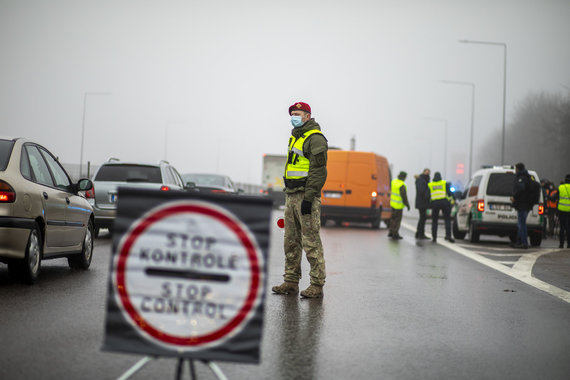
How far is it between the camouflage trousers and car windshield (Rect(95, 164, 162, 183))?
797cm

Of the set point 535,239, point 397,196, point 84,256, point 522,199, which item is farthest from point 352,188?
point 84,256

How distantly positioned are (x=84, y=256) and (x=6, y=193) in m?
2.64

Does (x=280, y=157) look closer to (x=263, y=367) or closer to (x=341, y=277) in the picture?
(x=341, y=277)

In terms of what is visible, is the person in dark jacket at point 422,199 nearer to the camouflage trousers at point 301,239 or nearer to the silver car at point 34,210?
the silver car at point 34,210

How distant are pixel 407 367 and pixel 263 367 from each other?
3.29 feet

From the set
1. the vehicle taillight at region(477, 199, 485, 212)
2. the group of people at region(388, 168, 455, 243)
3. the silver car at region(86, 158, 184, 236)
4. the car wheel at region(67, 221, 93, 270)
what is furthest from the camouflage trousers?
the group of people at region(388, 168, 455, 243)

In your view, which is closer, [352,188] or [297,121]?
[297,121]

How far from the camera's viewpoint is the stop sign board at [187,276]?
12.7 ft

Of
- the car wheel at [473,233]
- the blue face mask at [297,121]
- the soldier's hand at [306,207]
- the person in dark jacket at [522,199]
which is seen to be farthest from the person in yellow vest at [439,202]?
the soldier's hand at [306,207]

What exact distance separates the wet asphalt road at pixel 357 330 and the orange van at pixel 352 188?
1393cm

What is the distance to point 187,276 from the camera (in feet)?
12.9

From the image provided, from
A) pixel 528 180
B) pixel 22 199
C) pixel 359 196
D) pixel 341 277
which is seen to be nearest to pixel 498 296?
pixel 341 277

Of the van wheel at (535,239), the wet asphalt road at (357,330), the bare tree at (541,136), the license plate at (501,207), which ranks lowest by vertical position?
the wet asphalt road at (357,330)

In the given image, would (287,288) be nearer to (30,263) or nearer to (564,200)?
(30,263)
